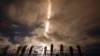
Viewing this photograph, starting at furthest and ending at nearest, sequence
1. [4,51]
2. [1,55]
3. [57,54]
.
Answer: [4,51] → [1,55] → [57,54]

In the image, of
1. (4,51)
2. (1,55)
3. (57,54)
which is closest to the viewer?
(57,54)

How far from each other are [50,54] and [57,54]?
13.9ft

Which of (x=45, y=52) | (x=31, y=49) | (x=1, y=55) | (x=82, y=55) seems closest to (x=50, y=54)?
(x=45, y=52)

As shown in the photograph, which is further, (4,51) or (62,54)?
(4,51)

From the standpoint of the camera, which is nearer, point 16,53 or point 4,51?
point 16,53

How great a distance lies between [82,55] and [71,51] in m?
6.75

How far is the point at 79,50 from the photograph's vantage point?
262 feet

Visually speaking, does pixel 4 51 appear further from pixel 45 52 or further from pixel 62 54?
pixel 62 54

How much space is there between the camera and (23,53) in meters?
77.2

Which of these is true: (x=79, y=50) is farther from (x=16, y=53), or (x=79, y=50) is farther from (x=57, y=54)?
(x=16, y=53)

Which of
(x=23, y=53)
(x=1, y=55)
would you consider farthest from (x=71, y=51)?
(x=1, y=55)

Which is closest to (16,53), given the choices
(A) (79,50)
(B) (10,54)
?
(B) (10,54)

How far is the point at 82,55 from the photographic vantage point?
251 feet

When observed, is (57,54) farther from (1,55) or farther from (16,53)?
(1,55)
